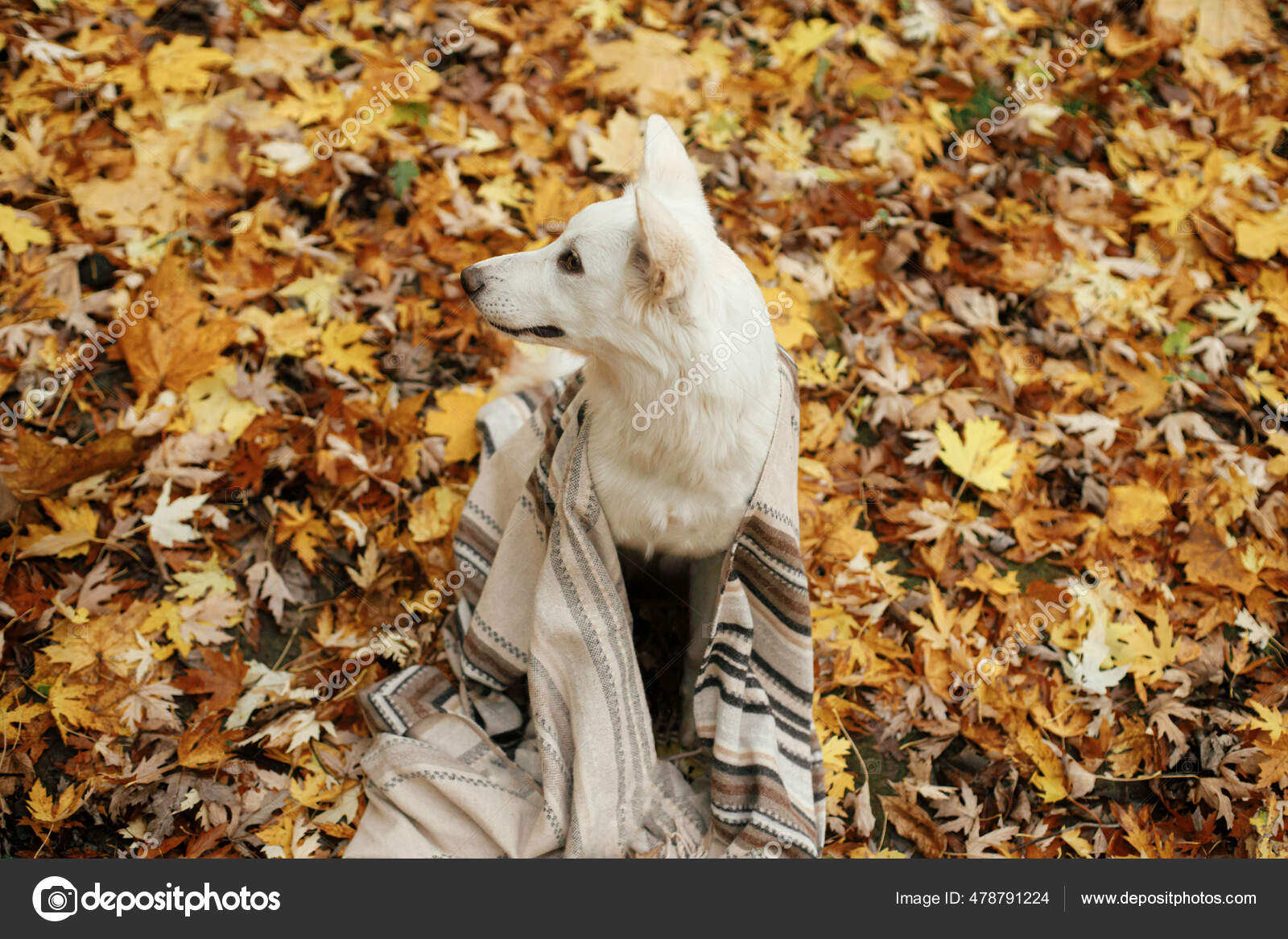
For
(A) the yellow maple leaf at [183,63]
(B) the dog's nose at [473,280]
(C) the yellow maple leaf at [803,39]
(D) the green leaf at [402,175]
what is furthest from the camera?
(C) the yellow maple leaf at [803,39]

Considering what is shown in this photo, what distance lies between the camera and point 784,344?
11.9 ft

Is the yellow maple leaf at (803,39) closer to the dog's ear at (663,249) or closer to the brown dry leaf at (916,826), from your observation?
the dog's ear at (663,249)

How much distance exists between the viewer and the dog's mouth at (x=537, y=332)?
2.18 meters

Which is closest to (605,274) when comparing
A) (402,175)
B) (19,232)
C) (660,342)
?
(660,342)

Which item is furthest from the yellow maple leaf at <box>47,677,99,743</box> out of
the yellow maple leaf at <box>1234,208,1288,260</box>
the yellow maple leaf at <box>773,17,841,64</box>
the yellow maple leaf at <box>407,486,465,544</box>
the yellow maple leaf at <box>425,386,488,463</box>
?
the yellow maple leaf at <box>1234,208,1288,260</box>

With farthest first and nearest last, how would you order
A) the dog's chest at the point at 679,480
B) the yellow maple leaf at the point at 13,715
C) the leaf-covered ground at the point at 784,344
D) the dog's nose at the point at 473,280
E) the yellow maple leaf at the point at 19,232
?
the yellow maple leaf at the point at 19,232, the leaf-covered ground at the point at 784,344, the yellow maple leaf at the point at 13,715, the dog's nose at the point at 473,280, the dog's chest at the point at 679,480

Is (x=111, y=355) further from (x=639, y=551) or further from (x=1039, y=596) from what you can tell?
(x=1039, y=596)

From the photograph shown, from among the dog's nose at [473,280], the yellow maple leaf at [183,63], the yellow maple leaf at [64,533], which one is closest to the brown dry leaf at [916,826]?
the dog's nose at [473,280]

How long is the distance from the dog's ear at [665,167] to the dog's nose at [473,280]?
52 cm

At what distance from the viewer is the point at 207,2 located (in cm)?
432

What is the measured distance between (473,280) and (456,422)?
3.83 feet

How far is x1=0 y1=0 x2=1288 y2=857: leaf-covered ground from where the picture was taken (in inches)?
104
